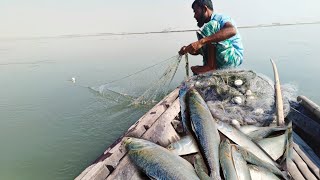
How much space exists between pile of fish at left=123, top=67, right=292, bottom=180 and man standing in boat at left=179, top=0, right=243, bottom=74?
185cm

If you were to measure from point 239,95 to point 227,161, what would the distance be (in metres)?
2.09

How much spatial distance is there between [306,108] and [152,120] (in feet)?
10.6

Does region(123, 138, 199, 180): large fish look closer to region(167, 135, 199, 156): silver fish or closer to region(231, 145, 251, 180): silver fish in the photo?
region(167, 135, 199, 156): silver fish

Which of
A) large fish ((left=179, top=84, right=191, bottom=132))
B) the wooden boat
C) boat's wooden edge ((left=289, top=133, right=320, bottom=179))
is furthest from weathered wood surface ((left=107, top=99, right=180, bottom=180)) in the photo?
boat's wooden edge ((left=289, top=133, right=320, bottom=179))

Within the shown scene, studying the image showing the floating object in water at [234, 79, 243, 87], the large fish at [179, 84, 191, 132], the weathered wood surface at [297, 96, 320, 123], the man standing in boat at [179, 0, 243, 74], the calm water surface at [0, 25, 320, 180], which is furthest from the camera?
the calm water surface at [0, 25, 320, 180]

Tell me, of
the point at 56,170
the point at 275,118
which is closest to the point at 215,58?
the point at 275,118

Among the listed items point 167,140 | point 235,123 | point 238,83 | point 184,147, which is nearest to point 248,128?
point 235,123

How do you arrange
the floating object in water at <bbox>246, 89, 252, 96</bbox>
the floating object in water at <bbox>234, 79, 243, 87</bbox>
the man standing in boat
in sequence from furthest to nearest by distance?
1. the man standing in boat
2. the floating object in water at <bbox>234, 79, 243, 87</bbox>
3. the floating object in water at <bbox>246, 89, 252, 96</bbox>

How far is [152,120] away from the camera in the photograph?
14.5 feet

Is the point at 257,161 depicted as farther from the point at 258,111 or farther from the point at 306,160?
the point at 258,111

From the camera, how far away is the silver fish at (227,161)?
2985mm

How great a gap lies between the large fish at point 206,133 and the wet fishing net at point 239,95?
701mm

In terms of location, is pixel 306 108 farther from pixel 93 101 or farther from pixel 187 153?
pixel 93 101

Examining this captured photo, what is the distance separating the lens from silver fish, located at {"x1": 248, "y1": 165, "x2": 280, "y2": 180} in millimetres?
3201
